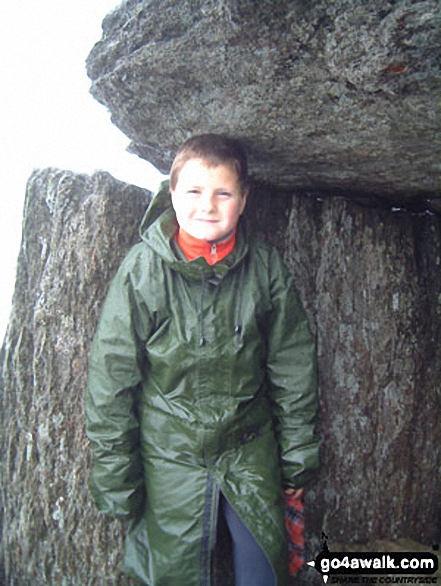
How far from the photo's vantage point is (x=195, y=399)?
9.04 ft

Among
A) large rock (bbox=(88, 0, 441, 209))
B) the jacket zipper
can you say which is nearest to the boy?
the jacket zipper

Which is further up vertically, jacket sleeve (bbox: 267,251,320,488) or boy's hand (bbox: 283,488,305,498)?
jacket sleeve (bbox: 267,251,320,488)

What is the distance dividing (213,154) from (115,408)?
1529 mm

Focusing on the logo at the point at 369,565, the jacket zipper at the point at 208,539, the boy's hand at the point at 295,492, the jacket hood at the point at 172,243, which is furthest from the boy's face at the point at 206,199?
the logo at the point at 369,565

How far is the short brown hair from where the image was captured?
2.75m

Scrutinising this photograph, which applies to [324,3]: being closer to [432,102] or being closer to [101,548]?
[432,102]

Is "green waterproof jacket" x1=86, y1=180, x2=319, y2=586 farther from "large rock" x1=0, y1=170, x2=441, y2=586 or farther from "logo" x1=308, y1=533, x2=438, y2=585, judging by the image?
"logo" x1=308, y1=533, x2=438, y2=585

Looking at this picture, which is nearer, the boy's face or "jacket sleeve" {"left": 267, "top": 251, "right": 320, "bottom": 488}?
the boy's face

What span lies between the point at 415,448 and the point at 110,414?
2.24m

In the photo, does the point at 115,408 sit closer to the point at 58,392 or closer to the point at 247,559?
the point at 58,392

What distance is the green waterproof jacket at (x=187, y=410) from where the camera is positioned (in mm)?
2670

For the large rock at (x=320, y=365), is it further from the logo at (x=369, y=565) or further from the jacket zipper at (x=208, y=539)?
the jacket zipper at (x=208, y=539)

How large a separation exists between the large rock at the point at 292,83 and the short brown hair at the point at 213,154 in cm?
12

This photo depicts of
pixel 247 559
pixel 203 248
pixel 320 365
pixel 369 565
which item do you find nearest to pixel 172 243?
pixel 203 248
